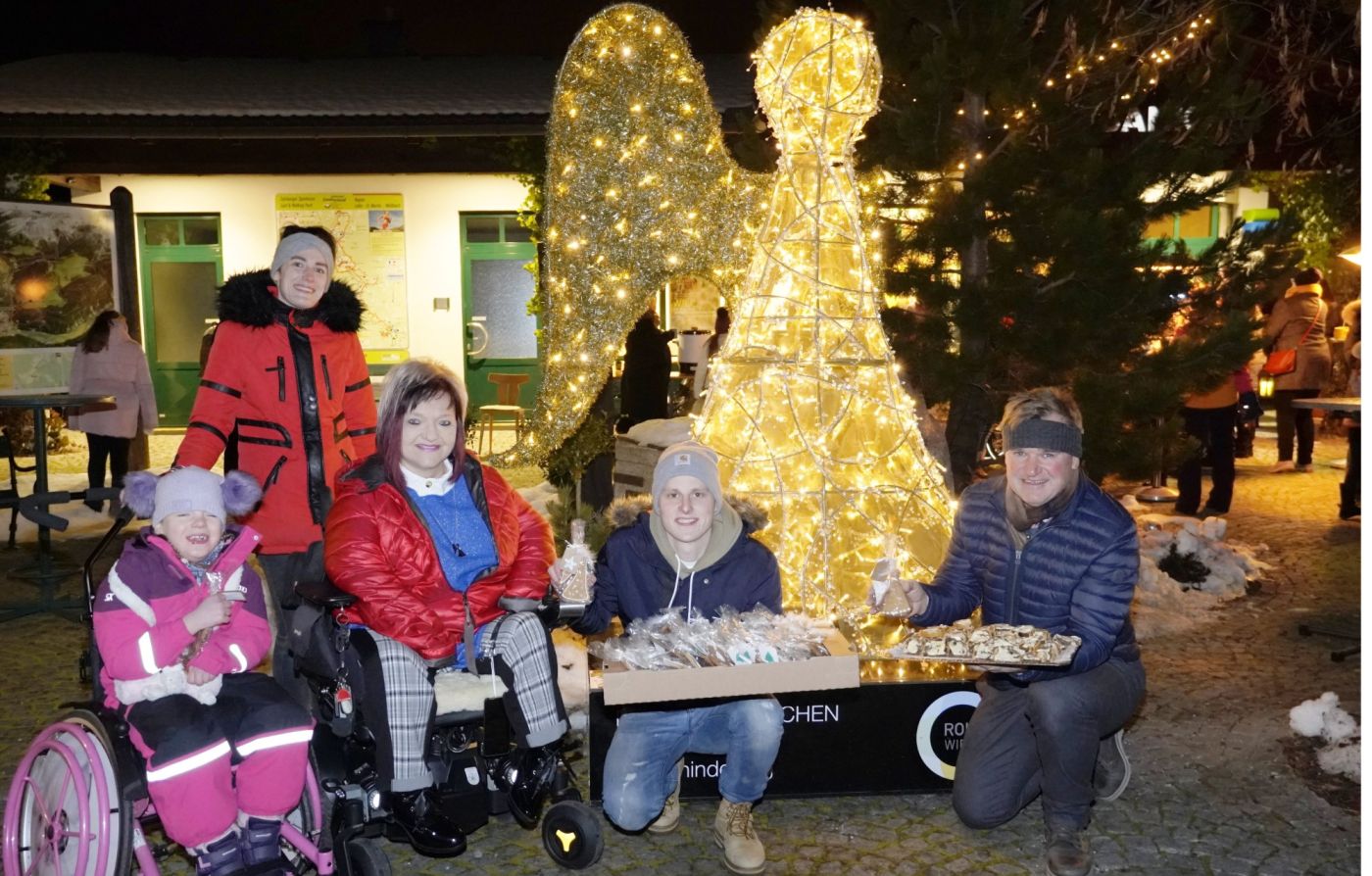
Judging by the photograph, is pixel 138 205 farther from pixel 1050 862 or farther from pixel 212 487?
pixel 1050 862

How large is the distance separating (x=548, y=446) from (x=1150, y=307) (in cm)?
303

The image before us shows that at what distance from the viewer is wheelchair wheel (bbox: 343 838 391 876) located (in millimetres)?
3309

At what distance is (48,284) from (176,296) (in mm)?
5153

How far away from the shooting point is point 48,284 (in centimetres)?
1005

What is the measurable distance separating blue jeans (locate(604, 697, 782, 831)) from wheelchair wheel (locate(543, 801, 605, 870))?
0.19 metres

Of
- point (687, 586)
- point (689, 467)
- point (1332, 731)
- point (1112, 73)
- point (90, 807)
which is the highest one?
point (1112, 73)

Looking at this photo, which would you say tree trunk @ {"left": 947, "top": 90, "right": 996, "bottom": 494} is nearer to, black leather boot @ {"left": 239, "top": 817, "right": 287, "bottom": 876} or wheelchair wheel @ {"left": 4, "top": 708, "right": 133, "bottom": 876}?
black leather boot @ {"left": 239, "top": 817, "right": 287, "bottom": 876}

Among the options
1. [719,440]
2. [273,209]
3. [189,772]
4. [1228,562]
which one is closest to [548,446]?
[719,440]

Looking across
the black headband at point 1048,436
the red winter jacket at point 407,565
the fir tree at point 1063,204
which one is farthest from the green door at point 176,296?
the black headband at point 1048,436

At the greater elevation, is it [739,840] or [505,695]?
[505,695]

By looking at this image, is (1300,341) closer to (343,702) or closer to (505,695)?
(505,695)

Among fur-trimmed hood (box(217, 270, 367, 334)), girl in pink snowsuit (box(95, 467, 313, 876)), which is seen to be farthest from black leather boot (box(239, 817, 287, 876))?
fur-trimmed hood (box(217, 270, 367, 334))

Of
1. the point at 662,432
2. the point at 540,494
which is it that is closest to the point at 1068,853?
the point at 662,432

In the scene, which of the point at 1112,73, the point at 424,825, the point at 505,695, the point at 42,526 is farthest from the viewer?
the point at 42,526
